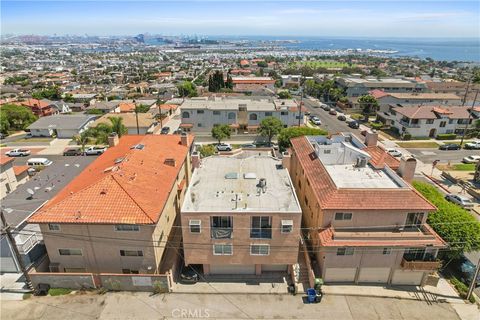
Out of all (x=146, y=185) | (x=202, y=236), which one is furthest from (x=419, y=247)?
(x=146, y=185)

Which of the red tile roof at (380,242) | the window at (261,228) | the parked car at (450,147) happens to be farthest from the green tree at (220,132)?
the parked car at (450,147)

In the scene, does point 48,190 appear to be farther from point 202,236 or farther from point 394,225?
point 394,225

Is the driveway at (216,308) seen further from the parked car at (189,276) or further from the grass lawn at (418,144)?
the grass lawn at (418,144)

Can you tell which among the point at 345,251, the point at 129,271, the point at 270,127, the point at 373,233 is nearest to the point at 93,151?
the point at 270,127

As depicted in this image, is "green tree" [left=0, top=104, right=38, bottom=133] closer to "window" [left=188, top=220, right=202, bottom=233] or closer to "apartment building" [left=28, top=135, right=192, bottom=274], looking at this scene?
"apartment building" [left=28, top=135, right=192, bottom=274]

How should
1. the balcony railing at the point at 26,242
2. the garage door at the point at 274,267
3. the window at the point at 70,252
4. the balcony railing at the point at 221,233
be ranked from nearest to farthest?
the balcony railing at the point at 221,233
the window at the point at 70,252
the balcony railing at the point at 26,242
the garage door at the point at 274,267

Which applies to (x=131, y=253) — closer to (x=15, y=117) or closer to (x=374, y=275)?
(x=374, y=275)
